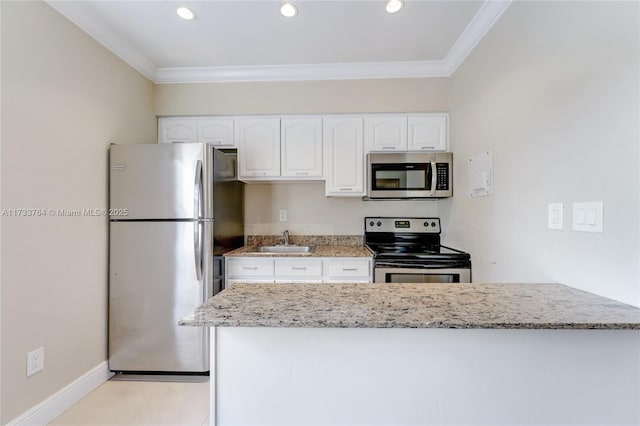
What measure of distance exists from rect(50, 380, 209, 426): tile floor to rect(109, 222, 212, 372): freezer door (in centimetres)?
13

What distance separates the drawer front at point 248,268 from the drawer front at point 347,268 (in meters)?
0.49

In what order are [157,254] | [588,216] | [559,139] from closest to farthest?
[588,216]
[559,139]
[157,254]

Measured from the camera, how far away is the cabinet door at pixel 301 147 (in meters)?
2.74

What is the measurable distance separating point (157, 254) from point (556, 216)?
2446 mm

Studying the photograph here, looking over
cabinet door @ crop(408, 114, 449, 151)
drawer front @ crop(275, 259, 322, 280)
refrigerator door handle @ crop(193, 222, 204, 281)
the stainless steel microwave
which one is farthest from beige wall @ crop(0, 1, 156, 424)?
cabinet door @ crop(408, 114, 449, 151)

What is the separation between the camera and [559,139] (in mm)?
1354

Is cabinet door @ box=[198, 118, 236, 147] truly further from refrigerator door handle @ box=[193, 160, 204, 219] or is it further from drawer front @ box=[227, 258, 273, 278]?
drawer front @ box=[227, 258, 273, 278]

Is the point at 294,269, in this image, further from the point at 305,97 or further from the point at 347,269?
the point at 305,97

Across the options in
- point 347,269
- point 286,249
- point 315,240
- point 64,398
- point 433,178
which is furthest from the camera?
point 315,240

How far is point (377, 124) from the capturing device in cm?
273

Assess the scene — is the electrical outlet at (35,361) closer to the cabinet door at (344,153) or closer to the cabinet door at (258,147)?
the cabinet door at (258,147)

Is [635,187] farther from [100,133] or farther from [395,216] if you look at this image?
[100,133]

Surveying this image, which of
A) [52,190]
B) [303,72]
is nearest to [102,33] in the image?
[52,190]

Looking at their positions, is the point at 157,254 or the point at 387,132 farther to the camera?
the point at 387,132
